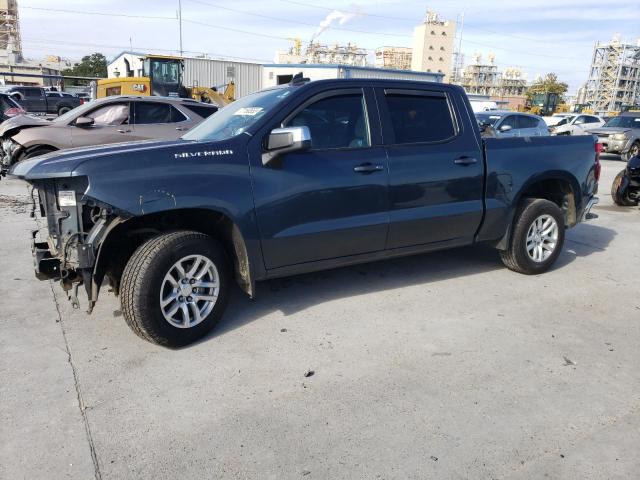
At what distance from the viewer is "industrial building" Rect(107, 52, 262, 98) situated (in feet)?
129

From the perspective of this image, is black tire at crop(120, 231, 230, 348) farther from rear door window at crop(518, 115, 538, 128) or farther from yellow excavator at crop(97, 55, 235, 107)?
yellow excavator at crop(97, 55, 235, 107)

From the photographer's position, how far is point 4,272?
5145 millimetres

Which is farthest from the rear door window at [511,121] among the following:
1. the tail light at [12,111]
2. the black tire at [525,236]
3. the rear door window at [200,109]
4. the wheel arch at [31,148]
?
the tail light at [12,111]

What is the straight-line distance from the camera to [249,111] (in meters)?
4.28

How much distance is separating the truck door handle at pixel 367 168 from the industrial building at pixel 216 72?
3648 cm

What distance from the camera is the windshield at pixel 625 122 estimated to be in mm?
19203

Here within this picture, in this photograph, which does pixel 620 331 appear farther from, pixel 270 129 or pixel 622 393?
pixel 270 129

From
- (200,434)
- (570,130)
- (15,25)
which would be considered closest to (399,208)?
(200,434)

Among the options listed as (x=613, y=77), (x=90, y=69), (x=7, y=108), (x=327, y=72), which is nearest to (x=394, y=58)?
(x=613, y=77)

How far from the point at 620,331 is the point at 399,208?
2.04 meters

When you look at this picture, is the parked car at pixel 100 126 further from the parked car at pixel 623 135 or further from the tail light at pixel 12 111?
the parked car at pixel 623 135

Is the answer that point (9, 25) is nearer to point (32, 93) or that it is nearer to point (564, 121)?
point (32, 93)

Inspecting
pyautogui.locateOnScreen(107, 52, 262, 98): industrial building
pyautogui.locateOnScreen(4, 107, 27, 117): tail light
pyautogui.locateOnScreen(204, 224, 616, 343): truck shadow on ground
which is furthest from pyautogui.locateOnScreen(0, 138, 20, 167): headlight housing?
pyautogui.locateOnScreen(107, 52, 262, 98): industrial building

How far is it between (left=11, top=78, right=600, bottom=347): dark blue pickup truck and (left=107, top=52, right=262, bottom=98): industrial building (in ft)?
119
